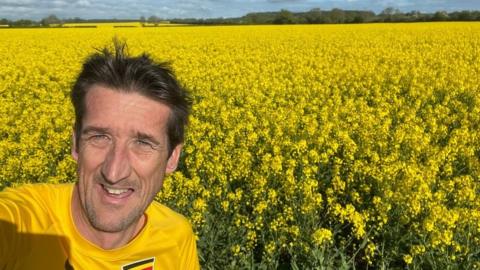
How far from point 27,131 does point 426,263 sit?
20.5ft

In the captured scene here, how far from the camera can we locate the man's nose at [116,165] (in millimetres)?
1679

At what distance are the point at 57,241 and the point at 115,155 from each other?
0.34m

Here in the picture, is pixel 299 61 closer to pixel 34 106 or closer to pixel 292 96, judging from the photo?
pixel 292 96

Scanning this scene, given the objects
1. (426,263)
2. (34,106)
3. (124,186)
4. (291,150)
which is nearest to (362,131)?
(291,150)

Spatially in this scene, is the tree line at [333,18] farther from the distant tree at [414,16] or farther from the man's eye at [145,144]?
the man's eye at [145,144]

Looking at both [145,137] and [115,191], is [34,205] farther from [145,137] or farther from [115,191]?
[145,137]

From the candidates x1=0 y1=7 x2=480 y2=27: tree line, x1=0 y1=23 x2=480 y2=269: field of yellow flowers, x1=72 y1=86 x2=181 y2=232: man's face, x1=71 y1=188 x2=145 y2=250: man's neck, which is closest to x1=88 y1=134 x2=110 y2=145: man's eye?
x1=72 y1=86 x2=181 y2=232: man's face

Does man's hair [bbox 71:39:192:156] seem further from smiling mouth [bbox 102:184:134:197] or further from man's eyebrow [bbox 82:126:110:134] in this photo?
smiling mouth [bbox 102:184:134:197]

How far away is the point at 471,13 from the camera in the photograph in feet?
165

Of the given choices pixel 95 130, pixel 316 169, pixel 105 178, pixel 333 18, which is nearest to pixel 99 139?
pixel 95 130

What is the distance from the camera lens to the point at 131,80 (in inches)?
68.5

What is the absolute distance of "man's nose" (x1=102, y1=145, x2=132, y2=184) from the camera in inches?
66.1

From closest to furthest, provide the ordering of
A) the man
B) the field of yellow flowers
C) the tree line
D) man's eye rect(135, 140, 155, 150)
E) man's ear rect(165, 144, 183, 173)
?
the man → man's eye rect(135, 140, 155, 150) → man's ear rect(165, 144, 183, 173) → the field of yellow flowers → the tree line

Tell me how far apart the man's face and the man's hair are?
3cm
